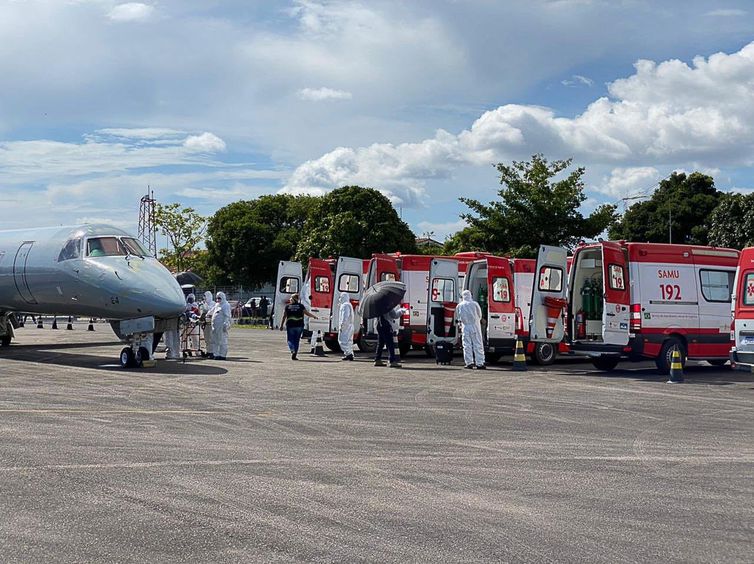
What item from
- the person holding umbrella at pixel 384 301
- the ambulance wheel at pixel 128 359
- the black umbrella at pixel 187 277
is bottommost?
the ambulance wheel at pixel 128 359

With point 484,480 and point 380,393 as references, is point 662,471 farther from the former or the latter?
point 380,393

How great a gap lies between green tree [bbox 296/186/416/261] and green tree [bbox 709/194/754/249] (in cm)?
1869

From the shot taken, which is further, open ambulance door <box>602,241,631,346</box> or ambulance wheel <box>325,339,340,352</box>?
ambulance wheel <box>325,339,340,352</box>

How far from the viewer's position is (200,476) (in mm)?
7773

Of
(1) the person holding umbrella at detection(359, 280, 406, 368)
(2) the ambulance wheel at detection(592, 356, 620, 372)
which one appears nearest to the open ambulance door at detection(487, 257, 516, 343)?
(2) the ambulance wheel at detection(592, 356, 620, 372)

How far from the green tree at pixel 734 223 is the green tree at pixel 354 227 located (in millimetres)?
18687

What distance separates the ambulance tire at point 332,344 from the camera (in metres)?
26.3

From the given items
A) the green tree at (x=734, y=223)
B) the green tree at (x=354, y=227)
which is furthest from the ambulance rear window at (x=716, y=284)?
the green tree at (x=354, y=227)

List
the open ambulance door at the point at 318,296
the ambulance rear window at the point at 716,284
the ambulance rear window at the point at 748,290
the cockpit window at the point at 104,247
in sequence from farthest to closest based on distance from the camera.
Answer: the open ambulance door at the point at 318,296 < the ambulance rear window at the point at 716,284 < the cockpit window at the point at 104,247 < the ambulance rear window at the point at 748,290

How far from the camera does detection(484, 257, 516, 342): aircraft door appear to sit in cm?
2178

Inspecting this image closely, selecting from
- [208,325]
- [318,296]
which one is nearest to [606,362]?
[318,296]

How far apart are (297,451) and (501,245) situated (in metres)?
31.4

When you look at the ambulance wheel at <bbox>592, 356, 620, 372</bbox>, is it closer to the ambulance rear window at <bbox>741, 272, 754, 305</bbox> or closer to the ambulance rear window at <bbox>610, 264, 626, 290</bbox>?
the ambulance rear window at <bbox>610, 264, 626, 290</bbox>

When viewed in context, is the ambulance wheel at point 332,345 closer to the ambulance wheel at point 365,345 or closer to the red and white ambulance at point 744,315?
the ambulance wheel at point 365,345
